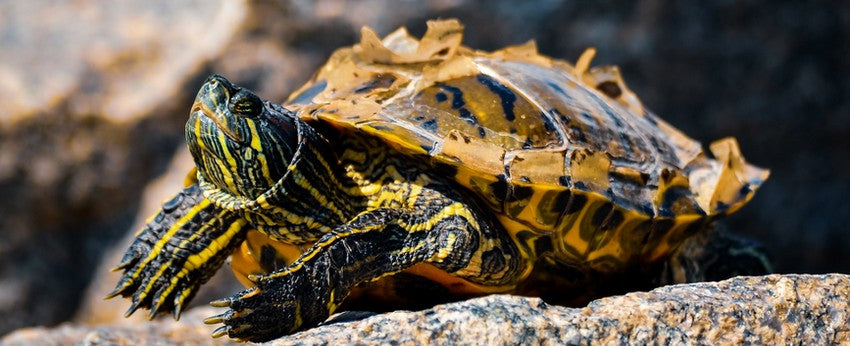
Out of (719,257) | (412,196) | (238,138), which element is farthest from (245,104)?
(719,257)

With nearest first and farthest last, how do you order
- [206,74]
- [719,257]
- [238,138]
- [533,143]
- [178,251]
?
[238,138]
[533,143]
[178,251]
[719,257]
[206,74]

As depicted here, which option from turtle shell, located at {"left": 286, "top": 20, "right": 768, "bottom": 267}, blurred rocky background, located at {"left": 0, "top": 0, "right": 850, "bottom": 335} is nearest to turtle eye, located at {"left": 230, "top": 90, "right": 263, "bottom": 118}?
turtle shell, located at {"left": 286, "top": 20, "right": 768, "bottom": 267}

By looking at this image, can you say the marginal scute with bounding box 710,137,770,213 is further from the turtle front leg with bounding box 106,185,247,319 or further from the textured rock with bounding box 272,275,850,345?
the turtle front leg with bounding box 106,185,247,319

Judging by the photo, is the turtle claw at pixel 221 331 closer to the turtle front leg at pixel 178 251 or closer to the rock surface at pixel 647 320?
the rock surface at pixel 647 320

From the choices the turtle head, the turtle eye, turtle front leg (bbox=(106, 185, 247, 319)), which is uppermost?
the turtle eye

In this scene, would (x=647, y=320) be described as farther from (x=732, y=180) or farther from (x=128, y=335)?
(x=128, y=335)

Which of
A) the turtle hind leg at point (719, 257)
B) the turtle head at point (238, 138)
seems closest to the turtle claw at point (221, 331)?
the turtle head at point (238, 138)

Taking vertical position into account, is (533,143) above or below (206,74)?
below
